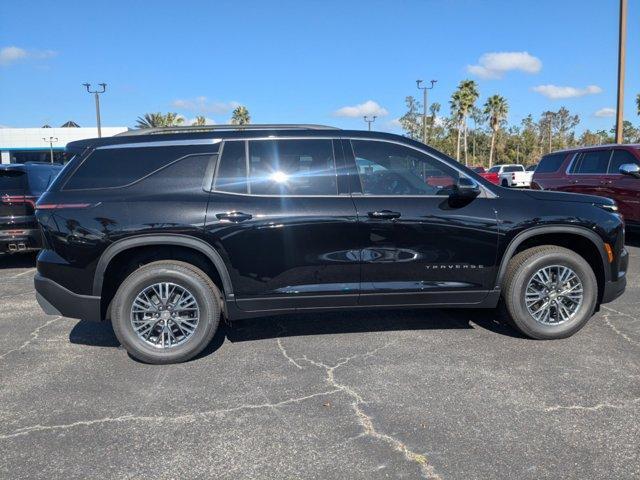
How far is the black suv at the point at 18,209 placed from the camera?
759cm

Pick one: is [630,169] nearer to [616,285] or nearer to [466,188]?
[616,285]

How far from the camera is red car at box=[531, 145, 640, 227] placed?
880 cm

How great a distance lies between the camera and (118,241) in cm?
408

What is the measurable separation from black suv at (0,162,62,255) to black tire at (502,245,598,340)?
21.0 ft

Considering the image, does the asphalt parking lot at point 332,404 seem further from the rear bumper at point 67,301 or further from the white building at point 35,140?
the white building at point 35,140

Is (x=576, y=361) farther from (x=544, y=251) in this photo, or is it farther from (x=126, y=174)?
(x=126, y=174)

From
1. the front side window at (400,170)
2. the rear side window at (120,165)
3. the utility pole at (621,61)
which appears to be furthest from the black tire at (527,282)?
the utility pole at (621,61)

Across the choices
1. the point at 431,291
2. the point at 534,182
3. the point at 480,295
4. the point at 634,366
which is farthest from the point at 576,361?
the point at 534,182

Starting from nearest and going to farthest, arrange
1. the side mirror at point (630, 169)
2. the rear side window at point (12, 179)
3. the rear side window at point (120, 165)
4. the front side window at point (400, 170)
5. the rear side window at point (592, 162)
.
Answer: the rear side window at point (120, 165), the front side window at point (400, 170), the rear side window at point (12, 179), the side mirror at point (630, 169), the rear side window at point (592, 162)

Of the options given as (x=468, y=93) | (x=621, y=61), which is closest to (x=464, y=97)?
(x=468, y=93)

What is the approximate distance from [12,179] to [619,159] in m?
10.1

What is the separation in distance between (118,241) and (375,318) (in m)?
2.64

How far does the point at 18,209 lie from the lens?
7.70 m

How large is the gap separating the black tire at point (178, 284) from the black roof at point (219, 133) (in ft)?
3.47
